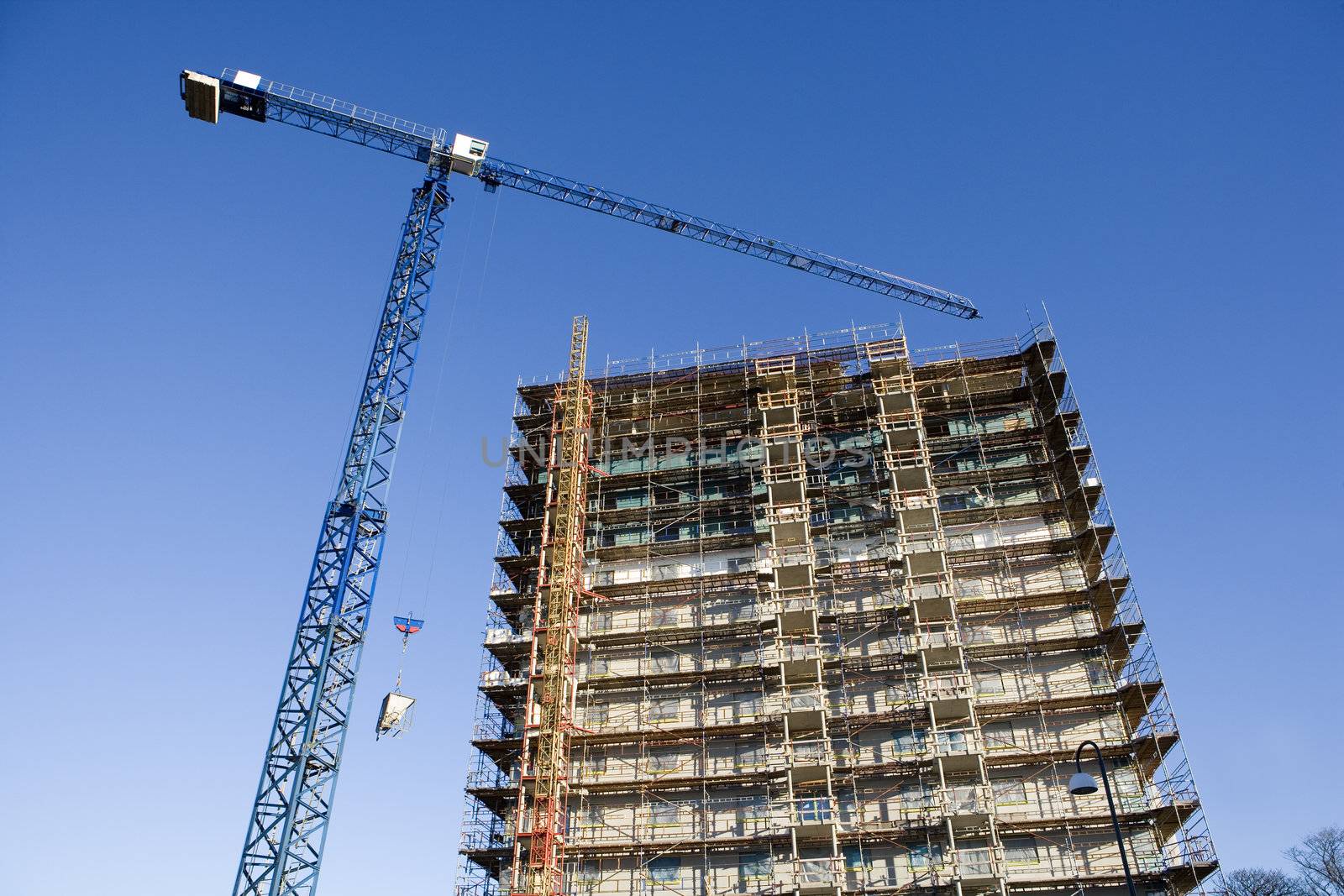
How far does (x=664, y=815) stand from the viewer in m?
39.8

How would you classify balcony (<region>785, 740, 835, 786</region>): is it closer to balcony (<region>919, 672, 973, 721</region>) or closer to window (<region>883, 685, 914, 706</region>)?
window (<region>883, 685, 914, 706</region>)

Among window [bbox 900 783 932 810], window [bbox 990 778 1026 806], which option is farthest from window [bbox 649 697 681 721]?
window [bbox 990 778 1026 806]

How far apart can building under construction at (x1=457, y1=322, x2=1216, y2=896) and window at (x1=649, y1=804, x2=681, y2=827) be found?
102 mm

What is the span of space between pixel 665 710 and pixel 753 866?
23.8ft

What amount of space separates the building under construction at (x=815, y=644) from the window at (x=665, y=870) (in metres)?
0.13

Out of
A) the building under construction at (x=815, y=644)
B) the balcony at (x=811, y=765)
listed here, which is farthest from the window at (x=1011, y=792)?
the balcony at (x=811, y=765)

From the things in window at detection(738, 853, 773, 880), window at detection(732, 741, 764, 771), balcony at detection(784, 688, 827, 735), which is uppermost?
balcony at detection(784, 688, 827, 735)

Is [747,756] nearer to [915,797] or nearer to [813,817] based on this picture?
[813,817]

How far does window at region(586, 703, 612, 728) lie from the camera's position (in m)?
42.5

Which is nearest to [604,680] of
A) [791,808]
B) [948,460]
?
[791,808]

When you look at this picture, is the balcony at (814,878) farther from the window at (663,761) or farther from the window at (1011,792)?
the window at (1011,792)

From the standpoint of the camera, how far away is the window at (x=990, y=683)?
40719 mm

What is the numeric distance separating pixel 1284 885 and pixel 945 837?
96.3 feet

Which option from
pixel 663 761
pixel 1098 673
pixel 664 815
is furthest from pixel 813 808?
pixel 1098 673
